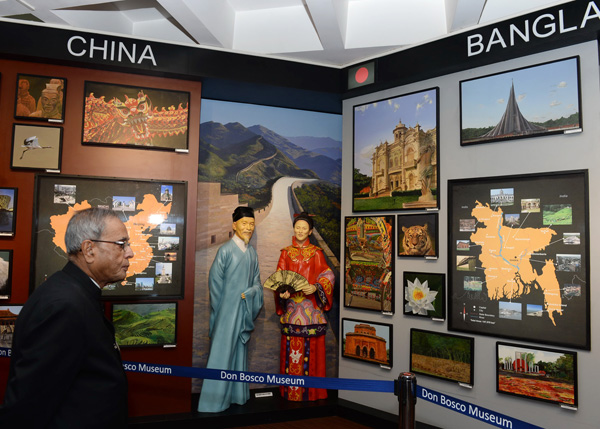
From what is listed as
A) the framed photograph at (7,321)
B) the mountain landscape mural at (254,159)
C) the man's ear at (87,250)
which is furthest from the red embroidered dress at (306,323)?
the man's ear at (87,250)

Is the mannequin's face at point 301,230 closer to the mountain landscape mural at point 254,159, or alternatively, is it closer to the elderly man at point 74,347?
the mountain landscape mural at point 254,159

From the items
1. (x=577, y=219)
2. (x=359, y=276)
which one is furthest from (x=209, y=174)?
(x=577, y=219)

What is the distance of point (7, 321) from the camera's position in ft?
14.6

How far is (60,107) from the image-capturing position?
4.68 meters

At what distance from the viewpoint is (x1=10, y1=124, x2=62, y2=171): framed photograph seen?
4.54 meters

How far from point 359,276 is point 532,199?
2003mm

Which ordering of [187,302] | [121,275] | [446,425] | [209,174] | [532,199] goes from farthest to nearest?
[209,174] < [187,302] < [446,425] < [532,199] < [121,275]

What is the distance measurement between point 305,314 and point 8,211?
10.6 ft

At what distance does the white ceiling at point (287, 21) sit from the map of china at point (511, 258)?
194cm

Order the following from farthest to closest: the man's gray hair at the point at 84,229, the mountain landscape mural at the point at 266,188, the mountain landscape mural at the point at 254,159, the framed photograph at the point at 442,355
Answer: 1. the mountain landscape mural at the point at 254,159
2. the mountain landscape mural at the point at 266,188
3. the framed photograph at the point at 442,355
4. the man's gray hair at the point at 84,229

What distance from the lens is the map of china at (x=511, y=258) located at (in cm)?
392

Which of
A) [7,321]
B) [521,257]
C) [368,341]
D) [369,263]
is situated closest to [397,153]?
[369,263]

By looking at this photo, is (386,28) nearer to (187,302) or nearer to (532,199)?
(532,199)

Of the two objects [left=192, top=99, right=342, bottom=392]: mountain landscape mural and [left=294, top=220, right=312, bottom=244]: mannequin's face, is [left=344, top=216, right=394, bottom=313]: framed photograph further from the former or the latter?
[left=192, top=99, right=342, bottom=392]: mountain landscape mural
